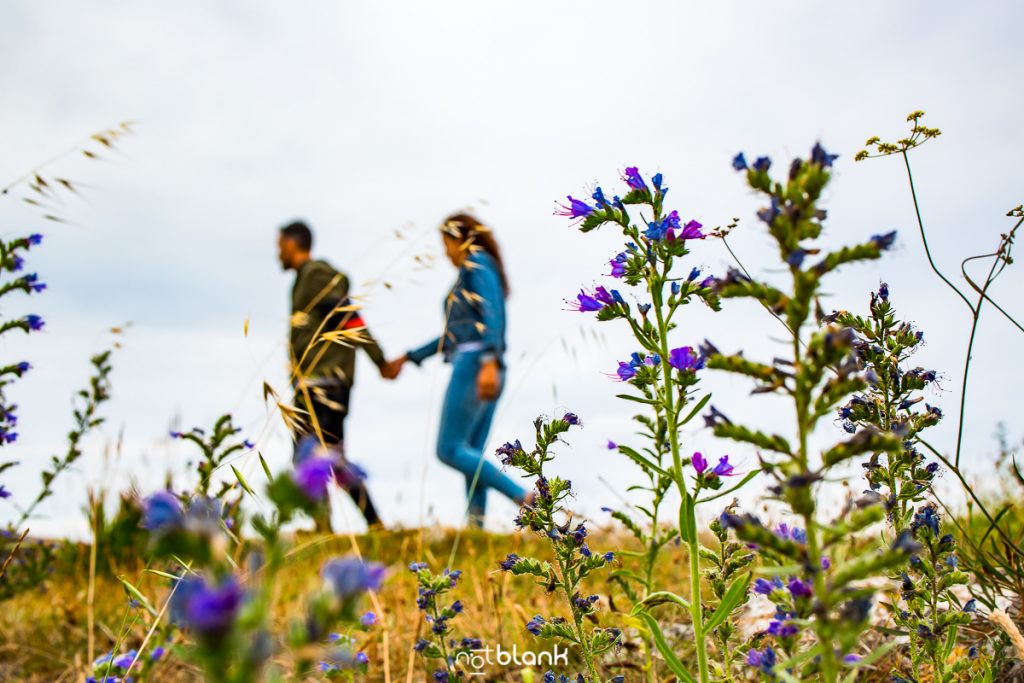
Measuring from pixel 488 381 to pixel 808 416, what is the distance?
7.60 m

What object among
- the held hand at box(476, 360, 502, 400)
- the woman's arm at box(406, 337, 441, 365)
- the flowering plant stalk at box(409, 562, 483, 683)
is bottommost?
the flowering plant stalk at box(409, 562, 483, 683)

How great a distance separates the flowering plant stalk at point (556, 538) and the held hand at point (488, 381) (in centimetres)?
655

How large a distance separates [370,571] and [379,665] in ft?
10.7

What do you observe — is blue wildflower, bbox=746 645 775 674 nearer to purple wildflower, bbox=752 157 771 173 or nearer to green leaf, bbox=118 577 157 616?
purple wildflower, bbox=752 157 771 173

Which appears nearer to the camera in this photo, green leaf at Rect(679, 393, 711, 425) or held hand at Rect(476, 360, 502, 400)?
green leaf at Rect(679, 393, 711, 425)

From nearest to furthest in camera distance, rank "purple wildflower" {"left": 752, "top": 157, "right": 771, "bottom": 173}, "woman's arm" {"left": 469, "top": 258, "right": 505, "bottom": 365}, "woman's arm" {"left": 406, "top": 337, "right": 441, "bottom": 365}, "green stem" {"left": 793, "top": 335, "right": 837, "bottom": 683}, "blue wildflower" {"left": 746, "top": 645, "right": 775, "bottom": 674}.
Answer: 1. "green stem" {"left": 793, "top": 335, "right": 837, "bottom": 683}
2. "purple wildflower" {"left": 752, "top": 157, "right": 771, "bottom": 173}
3. "blue wildflower" {"left": 746, "top": 645, "right": 775, "bottom": 674}
4. "woman's arm" {"left": 469, "top": 258, "right": 505, "bottom": 365}
5. "woman's arm" {"left": 406, "top": 337, "right": 441, "bottom": 365}

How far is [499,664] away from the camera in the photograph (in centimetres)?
357

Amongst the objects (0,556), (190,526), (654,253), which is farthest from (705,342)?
(0,556)

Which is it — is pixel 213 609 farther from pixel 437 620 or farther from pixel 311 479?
pixel 437 620

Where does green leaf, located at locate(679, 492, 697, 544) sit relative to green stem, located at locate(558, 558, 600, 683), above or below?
above

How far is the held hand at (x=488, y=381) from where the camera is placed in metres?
8.96

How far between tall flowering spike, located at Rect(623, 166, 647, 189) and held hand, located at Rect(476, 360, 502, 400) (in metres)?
6.92

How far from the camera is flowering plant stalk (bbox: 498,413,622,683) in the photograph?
224 cm

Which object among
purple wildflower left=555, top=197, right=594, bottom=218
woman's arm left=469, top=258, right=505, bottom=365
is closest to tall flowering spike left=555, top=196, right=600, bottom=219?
purple wildflower left=555, top=197, right=594, bottom=218
